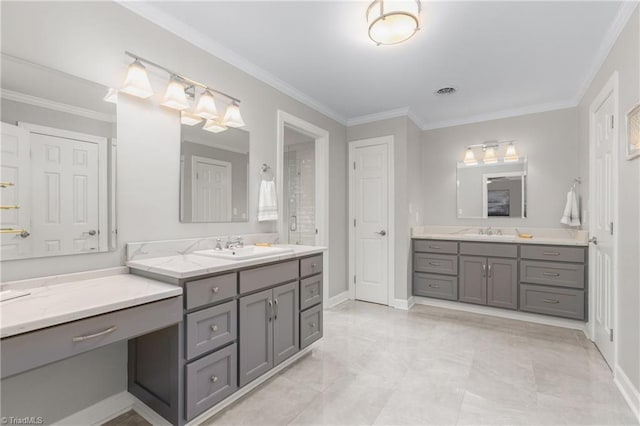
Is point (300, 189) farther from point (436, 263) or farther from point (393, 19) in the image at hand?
point (393, 19)

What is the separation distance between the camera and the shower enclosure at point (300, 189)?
483 centimetres

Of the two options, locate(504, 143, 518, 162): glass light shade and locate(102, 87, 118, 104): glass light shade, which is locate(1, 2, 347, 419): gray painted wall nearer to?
locate(102, 87, 118, 104): glass light shade

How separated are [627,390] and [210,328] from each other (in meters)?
2.59

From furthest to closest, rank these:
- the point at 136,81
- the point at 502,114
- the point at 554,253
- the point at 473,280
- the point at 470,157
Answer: the point at 470,157, the point at 502,114, the point at 473,280, the point at 554,253, the point at 136,81

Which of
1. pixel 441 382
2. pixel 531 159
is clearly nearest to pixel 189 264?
pixel 441 382

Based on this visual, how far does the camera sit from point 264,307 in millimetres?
1994

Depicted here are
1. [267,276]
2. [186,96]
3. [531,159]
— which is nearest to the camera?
[267,276]

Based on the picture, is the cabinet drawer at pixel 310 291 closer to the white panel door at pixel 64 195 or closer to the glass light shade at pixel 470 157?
the white panel door at pixel 64 195

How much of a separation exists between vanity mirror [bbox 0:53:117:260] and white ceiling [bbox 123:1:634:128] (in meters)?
0.72

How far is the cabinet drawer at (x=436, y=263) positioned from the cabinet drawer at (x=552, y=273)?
70 centimetres

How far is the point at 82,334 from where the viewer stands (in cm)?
117

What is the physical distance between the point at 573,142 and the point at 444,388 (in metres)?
3.23

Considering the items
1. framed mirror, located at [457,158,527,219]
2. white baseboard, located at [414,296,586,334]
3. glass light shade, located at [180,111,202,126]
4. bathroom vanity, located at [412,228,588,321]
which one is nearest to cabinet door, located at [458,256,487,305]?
bathroom vanity, located at [412,228,588,321]

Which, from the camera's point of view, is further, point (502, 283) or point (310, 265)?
point (502, 283)
